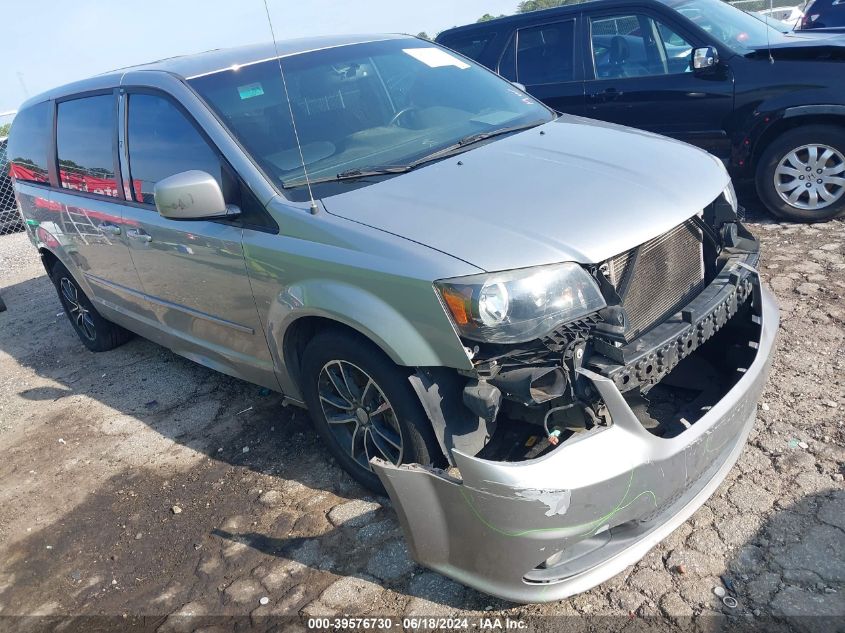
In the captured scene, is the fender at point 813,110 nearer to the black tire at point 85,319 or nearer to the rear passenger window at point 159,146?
the rear passenger window at point 159,146

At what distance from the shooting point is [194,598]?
278cm

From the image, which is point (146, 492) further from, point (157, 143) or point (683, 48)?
point (683, 48)

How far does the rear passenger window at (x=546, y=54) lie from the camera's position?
6300 millimetres

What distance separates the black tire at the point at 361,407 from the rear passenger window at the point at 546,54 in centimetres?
444

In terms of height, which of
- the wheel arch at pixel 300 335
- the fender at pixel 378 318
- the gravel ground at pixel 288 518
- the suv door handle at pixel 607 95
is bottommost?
the gravel ground at pixel 288 518

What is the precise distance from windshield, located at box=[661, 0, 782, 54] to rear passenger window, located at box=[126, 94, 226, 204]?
438 centimetres

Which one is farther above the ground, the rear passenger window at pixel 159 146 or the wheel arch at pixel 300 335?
the rear passenger window at pixel 159 146

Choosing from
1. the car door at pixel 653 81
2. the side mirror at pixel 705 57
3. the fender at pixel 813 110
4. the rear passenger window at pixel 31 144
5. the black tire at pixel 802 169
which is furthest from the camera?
the car door at pixel 653 81

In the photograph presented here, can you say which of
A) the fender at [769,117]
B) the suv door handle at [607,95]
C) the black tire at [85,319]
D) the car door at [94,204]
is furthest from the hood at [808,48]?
the black tire at [85,319]

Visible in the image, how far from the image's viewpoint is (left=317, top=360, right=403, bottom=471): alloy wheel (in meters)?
2.85

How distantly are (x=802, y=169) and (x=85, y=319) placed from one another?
5722mm

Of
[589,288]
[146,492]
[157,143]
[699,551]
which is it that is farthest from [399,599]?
[157,143]

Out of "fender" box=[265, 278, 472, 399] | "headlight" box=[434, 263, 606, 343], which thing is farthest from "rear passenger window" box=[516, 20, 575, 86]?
"headlight" box=[434, 263, 606, 343]

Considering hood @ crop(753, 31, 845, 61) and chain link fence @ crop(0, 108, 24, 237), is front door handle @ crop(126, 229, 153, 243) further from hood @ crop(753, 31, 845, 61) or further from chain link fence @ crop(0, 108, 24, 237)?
chain link fence @ crop(0, 108, 24, 237)
